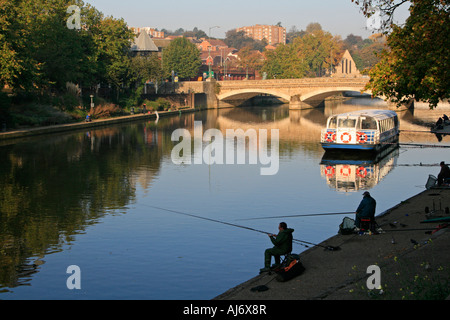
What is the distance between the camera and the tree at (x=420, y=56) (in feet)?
66.1

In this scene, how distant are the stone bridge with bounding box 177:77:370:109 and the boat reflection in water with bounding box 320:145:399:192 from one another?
51.9 metres

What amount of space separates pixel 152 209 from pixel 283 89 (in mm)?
84028

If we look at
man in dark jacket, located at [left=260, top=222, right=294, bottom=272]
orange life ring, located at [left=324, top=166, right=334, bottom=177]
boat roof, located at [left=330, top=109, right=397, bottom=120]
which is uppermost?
boat roof, located at [left=330, top=109, right=397, bottom=120]

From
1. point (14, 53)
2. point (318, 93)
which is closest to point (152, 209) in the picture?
point (14, 53)

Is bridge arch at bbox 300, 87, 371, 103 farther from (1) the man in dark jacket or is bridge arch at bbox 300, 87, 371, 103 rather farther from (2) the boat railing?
(1) the man in dark jacket

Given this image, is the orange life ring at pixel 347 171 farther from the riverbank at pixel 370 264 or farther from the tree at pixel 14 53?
the tree at pixel 14 53

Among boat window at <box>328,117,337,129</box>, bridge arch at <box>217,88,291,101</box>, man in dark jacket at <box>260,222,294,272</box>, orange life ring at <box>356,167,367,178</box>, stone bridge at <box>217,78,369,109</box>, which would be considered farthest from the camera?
bridge arch at <box>217,88,291,101</box>

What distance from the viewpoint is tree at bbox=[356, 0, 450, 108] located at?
793 inches

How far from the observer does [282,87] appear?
108m

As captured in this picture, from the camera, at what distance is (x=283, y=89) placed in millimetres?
107938

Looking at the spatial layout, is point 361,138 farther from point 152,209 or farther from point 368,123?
point 152,209

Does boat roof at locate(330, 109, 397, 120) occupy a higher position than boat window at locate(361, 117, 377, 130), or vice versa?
boat roof at locate(330, 109, 397, 120)

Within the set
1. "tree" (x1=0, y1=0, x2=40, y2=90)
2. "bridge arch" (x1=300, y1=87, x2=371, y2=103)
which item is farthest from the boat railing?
"bridge arch" (x1=300, y1=87, x2=371, y2=103)
